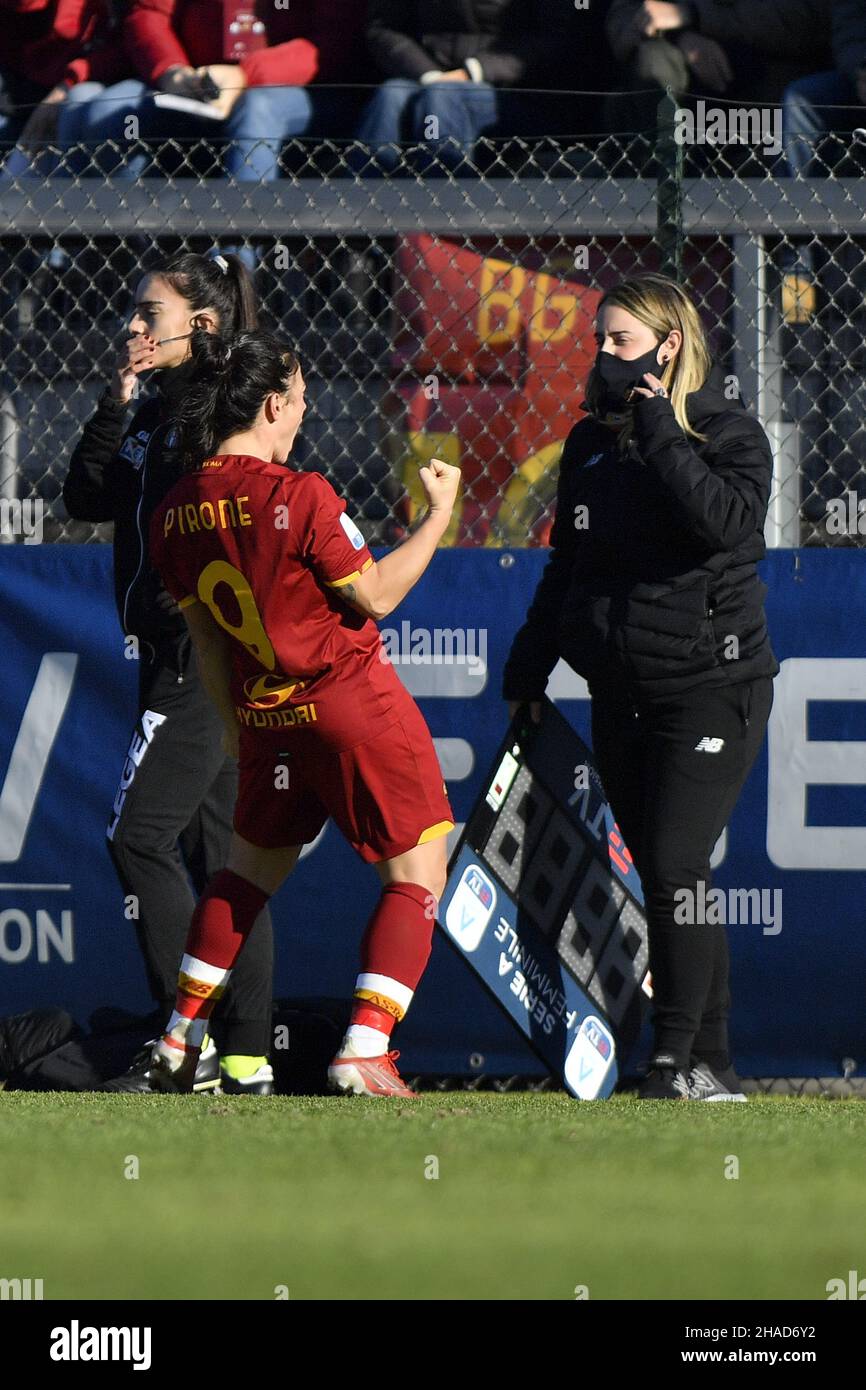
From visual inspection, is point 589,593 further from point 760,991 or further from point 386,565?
point 760,991

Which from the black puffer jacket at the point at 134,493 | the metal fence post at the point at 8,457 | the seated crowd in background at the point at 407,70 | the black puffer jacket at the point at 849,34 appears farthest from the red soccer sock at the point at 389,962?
the black puffer jacket at the point at 849,34

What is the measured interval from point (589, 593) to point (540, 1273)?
Answer: 2222 mm

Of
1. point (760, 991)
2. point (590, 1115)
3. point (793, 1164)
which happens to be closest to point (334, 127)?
point (760, 991)

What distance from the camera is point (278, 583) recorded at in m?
3.72

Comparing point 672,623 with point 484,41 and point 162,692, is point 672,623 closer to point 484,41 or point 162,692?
point 162,692

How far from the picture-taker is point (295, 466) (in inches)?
260

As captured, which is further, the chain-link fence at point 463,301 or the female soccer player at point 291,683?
the chain-link fence at point 463,301

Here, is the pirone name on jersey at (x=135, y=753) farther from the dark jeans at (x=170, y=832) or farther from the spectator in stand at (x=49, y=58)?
the spectator in stand at (x=49, y=58)

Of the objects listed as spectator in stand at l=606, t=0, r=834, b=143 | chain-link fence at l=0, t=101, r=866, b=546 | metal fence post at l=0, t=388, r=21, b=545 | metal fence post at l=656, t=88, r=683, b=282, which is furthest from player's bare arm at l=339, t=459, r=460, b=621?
spectator in stand at l=606, t=0, r=834, b=143

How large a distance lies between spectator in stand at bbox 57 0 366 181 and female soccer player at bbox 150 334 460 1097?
3691 millimetres

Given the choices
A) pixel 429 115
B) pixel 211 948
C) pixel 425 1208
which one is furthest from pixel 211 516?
pixel 429 115

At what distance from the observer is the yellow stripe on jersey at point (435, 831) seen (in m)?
3.85

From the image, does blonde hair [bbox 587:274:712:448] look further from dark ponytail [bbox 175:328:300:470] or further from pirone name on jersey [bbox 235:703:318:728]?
pirone name on jersey [bbox 235:703:318:728]

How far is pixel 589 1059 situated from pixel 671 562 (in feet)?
4.17
